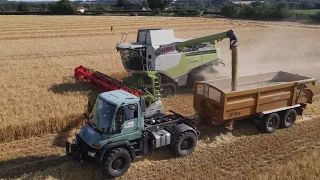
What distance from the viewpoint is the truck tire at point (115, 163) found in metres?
8.43

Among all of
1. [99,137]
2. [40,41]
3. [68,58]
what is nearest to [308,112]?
[99,137]

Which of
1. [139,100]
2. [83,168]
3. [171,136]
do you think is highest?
[139,100]

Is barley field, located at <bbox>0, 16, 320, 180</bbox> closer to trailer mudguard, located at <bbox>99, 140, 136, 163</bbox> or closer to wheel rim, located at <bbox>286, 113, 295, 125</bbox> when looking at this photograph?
wheel rim, located at <bbox>286, 113, 295, 125</bbox>

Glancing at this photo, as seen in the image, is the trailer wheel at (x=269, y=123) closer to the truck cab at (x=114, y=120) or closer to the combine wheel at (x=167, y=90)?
the truck cab at (x=114, y=120)

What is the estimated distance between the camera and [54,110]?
12.8 metres

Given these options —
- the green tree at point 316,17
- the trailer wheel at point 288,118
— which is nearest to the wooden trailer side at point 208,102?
the trailer wheel at point 288,118

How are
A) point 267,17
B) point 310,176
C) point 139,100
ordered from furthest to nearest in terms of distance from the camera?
point 267,17
point 139,100
point 310,176

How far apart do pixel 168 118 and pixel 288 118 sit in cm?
425

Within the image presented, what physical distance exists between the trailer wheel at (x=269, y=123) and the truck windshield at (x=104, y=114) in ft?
16.8

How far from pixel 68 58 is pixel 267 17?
4641 cm

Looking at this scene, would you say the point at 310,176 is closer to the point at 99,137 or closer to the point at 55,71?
the point at 99,137

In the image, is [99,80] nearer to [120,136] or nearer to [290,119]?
[120,136]

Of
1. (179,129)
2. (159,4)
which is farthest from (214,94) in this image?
(159,4)

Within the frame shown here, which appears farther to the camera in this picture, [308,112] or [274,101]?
[308,112]
